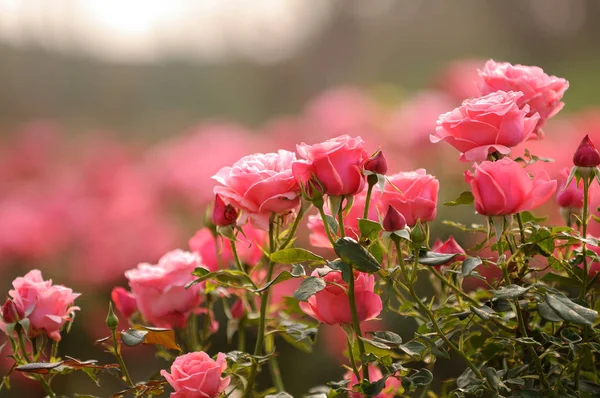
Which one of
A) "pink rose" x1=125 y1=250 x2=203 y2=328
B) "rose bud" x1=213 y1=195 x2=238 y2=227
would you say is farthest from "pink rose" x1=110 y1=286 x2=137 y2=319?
"rose bud" x1=213 y1=195 x2=238 y2=227

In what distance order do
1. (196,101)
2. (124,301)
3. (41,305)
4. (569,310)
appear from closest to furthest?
(569,310)
(41,305)
(124,301)
(196,101)

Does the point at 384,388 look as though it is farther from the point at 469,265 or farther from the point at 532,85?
the point at 532,85

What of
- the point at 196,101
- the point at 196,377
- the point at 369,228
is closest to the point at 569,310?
the point at 369,228

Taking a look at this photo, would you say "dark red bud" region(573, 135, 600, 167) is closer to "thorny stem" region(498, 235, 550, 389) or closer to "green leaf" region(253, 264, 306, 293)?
"thorny stem" region(498, 235, 550, 389)

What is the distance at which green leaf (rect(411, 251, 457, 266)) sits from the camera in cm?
50

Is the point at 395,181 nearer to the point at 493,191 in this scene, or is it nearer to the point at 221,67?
the point at 493,191

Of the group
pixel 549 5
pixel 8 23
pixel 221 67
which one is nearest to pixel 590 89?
pixel 549 5

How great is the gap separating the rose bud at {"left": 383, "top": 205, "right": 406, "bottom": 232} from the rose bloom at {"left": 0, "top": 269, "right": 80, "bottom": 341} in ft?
0.88

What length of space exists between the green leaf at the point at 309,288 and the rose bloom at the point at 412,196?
0.26 feet

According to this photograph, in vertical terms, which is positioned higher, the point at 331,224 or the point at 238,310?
the point at 331,224

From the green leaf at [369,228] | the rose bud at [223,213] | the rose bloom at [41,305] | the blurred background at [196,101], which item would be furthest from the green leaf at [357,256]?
the blurred background at [196,101]

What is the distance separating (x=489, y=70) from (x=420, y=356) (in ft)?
0.80

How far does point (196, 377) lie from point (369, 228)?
16 cm

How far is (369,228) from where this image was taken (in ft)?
1.66
